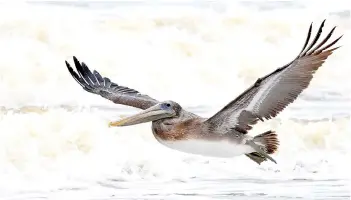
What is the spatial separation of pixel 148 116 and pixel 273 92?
15.4 inches

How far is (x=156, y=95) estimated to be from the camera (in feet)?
7.90

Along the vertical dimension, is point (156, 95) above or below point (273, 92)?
above

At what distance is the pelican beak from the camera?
2.07 m

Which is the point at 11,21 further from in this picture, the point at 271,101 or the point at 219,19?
the point at 271,101

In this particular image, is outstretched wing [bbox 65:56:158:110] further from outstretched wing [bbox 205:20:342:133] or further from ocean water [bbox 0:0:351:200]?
outstretched wing [bbox 205:20:342:133]

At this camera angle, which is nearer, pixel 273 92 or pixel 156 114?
pixel 273 92

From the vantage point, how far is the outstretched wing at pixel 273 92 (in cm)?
186

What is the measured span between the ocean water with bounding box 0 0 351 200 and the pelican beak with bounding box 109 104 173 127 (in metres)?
0.25

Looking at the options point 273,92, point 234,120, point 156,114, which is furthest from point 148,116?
point 273,92

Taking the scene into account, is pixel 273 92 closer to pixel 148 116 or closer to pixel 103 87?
pixel 148 116

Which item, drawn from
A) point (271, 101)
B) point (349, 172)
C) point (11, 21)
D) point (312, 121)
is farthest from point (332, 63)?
point (11, 21)

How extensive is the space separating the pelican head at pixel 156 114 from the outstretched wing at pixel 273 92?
4.5 inches

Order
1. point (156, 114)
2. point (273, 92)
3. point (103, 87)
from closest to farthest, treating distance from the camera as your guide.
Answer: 1. point (273, 92)
2. point (156, 114)
3. point (103, 87)

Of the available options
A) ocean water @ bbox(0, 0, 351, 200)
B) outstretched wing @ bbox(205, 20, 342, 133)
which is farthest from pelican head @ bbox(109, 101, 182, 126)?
ocean water @ bbox(0, 0, 351, 200)
